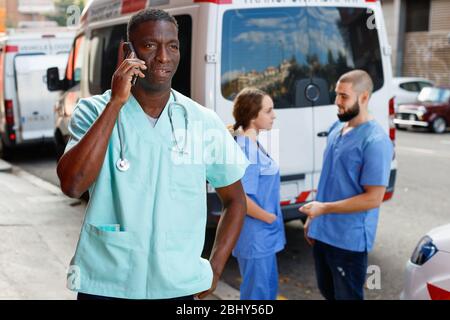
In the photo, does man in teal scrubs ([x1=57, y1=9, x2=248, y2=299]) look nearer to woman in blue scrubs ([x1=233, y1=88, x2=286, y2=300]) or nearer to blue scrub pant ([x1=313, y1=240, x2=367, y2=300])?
woman in blue scrubs ([x1=233, y1=88, x2=286, y2=300])

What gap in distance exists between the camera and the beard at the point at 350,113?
311cm

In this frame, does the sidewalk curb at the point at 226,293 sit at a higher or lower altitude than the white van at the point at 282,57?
lower

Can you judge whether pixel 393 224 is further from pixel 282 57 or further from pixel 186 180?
pixel 186 180

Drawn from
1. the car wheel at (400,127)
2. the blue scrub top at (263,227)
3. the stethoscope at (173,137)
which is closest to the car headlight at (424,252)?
the blue scrub top at (263,227)

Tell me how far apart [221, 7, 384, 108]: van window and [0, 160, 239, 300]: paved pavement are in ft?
4.29

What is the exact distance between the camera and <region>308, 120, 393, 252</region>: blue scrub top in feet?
10.1

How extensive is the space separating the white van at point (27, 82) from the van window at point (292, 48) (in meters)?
2.91

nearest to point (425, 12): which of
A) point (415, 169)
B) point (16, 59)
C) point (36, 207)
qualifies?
point (415, 169)

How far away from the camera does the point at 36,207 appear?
18.3ft

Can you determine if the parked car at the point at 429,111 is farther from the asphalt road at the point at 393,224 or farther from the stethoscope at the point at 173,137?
the stethoscope at the point at 173,137

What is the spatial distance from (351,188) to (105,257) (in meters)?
2.01

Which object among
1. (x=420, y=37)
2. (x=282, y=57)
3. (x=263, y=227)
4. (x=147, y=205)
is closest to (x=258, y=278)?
(x=263, y=227)

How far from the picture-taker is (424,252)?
3467mm

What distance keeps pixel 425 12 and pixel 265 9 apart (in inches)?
963
